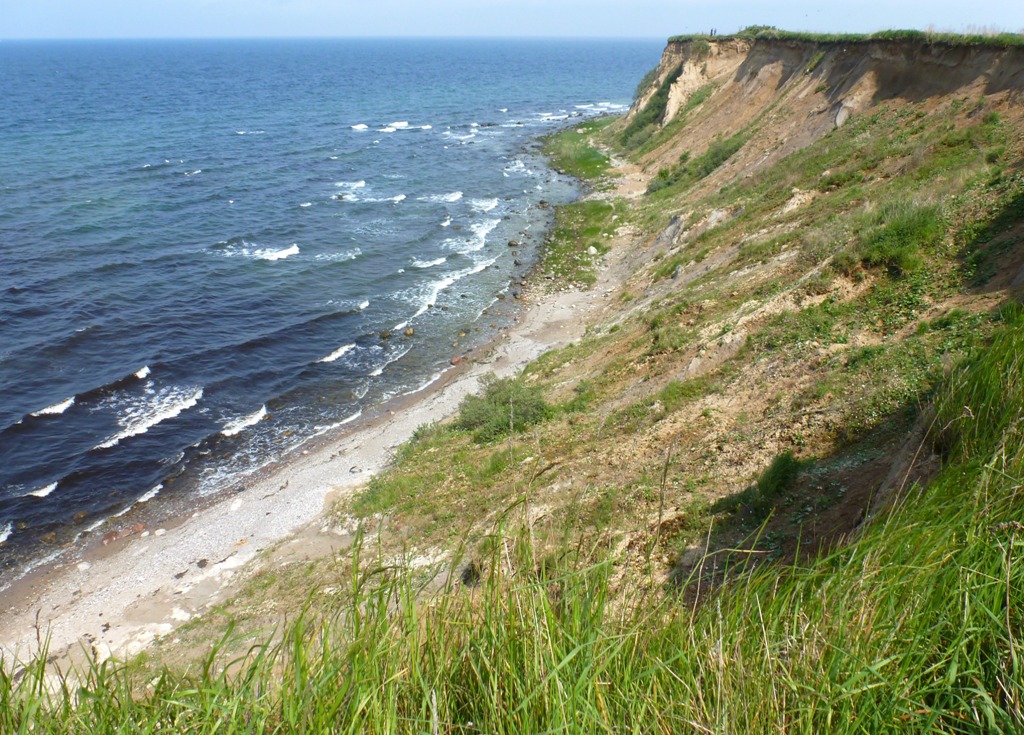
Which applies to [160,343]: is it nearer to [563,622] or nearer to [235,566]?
[235,566]

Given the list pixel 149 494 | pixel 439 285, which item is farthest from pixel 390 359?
pixel 149 494

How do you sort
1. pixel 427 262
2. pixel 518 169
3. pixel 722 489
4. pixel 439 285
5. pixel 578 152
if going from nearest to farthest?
pixel 722 489 < pixel 439 285 < pixel 427 262 < pixel 518 169 < pixel 578 152

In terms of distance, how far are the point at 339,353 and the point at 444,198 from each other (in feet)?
93.0

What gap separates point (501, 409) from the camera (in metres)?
21.3

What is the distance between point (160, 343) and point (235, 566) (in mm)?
16922

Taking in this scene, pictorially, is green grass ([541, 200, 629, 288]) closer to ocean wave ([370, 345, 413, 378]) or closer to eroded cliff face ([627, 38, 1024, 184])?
eroded cliff face ([627, 38, 1024, 184])

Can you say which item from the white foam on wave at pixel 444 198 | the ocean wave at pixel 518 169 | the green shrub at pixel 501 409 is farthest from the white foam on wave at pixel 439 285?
the ocean wave at pixel 518 169

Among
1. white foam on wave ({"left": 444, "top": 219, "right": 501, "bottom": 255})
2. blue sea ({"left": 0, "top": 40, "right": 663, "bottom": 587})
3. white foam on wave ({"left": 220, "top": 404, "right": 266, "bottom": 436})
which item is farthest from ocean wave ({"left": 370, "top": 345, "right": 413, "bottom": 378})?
white foam on wave ({"left": 444, "top": 219, "right": 501, "bottom": 255})

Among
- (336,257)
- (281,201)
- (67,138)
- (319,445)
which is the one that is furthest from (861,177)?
(67,138)

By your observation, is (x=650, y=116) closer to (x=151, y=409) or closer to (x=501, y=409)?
(x=501, y=409)

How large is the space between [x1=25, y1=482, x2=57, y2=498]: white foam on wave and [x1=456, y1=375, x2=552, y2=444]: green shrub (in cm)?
1348

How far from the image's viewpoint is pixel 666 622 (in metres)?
4.32

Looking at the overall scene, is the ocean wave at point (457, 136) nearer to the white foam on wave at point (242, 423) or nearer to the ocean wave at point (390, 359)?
the ocean wave at point (390, 359)

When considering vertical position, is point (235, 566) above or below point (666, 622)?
below
